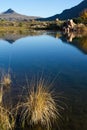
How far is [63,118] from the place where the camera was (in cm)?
1148

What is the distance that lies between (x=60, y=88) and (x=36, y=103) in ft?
19.2

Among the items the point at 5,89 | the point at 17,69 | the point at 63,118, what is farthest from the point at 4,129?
the point at 17,69

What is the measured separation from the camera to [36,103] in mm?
10328

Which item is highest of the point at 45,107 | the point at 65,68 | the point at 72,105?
the point at 45,107

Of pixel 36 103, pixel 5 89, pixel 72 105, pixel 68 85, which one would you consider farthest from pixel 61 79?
pixel 36 103

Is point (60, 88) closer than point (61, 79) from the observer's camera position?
Yes

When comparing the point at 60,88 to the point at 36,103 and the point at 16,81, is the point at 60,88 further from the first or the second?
the point at 36,103

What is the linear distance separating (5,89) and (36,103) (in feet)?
17.6

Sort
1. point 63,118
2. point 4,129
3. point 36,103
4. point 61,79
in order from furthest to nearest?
point 61,79 < point 63,118 < point 36,103 < point 4,129

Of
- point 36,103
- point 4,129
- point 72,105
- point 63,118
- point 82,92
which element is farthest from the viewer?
point 82,92

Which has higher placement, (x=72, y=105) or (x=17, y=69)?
(x=72, y=105)

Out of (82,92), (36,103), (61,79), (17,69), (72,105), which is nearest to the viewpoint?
(36,103)

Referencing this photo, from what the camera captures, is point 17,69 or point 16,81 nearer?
point 16,81

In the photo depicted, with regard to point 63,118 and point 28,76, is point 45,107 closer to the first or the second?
point 63,118
